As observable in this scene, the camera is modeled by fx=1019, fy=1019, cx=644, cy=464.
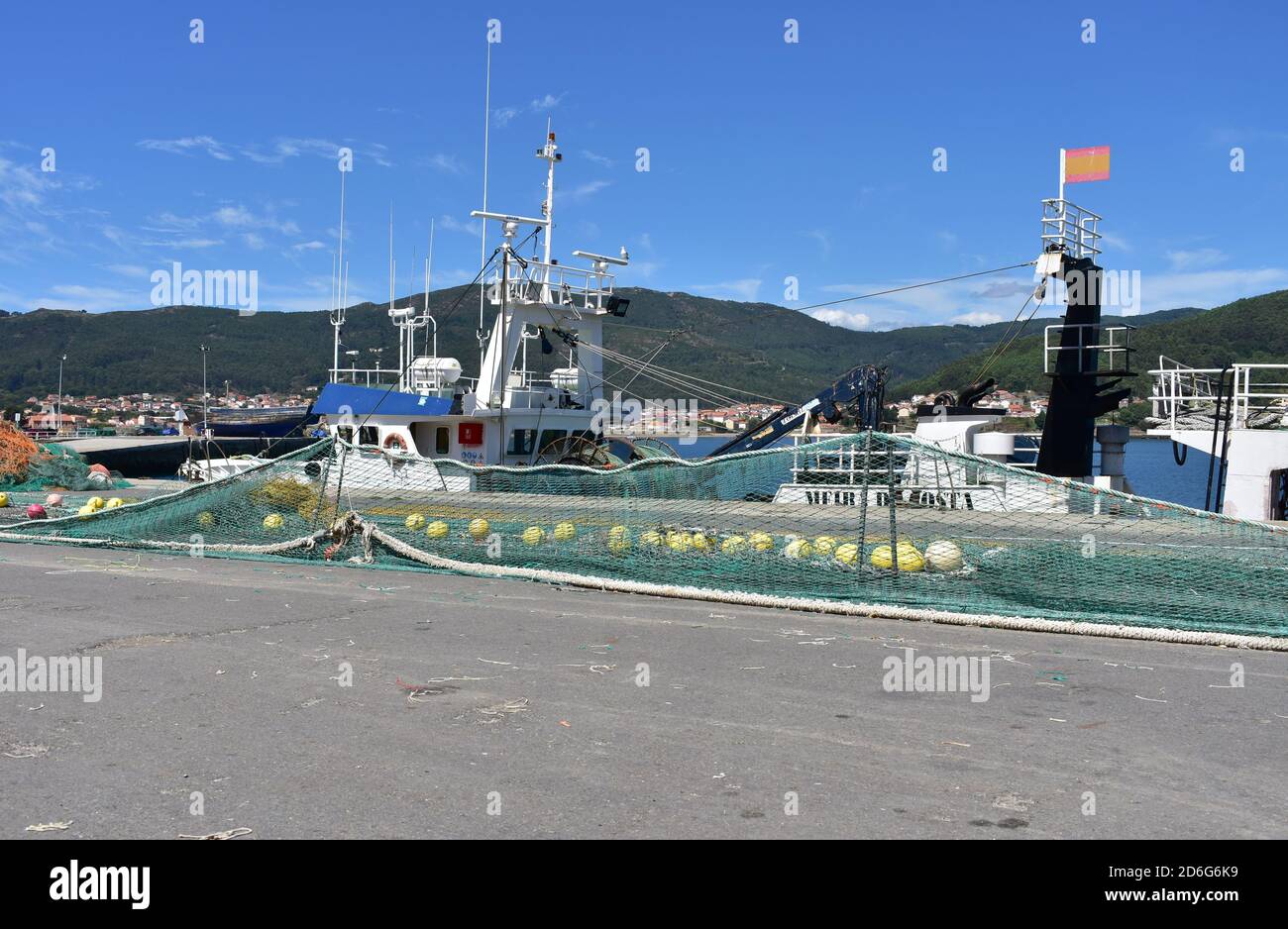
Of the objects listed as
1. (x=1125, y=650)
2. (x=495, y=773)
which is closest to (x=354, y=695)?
(x=495, y=773)

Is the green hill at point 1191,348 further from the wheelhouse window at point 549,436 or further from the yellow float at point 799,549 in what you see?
the yellow float at point 799,549

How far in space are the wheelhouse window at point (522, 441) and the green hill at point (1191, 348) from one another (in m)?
39.8

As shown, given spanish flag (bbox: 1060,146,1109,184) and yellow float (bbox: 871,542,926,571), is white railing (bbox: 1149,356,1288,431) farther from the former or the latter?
yellow float (bbox: 871,542,926,571)

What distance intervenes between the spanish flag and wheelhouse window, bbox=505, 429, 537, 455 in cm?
1093

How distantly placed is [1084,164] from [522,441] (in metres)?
11.5

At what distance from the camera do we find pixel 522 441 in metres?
20.8

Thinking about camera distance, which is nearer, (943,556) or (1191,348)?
(943,556)

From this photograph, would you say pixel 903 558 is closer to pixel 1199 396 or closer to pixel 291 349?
pixel 1199 396

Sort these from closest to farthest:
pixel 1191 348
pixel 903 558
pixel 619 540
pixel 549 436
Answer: pixel 903 558, pixel 619 540, pixel 549 436, pixel 1191 348

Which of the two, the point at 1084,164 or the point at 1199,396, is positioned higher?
the point at 1084,164

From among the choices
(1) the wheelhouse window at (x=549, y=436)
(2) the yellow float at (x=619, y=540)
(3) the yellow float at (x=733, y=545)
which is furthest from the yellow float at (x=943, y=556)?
(1) the wheelhouse window at (x=549, y=436)

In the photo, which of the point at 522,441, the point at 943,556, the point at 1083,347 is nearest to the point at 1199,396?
the point at 1083,347
